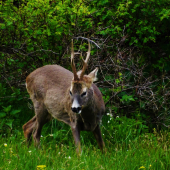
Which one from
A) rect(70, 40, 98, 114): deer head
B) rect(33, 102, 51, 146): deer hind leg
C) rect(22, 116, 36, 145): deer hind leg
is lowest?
rect(22, 116, 36, 145): deer hind leg

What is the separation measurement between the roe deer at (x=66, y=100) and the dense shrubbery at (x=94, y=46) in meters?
0.47

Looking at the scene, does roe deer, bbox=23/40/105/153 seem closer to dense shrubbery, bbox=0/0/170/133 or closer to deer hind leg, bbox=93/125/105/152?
deer hind leg, bbox=93/125/105/152

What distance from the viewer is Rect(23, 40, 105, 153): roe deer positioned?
4934 millimetres

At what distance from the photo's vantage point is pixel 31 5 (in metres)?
6.22

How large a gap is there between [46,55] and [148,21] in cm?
200

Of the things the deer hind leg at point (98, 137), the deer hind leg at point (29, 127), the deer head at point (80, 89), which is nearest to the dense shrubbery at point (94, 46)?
the deer hind leg at point (29, 127)

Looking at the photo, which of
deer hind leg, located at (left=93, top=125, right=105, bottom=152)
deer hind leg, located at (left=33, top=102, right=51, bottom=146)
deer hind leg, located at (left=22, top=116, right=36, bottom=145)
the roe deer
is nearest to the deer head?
the roe deer

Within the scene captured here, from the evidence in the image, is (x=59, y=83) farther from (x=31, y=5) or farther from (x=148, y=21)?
(x=148, y=21)

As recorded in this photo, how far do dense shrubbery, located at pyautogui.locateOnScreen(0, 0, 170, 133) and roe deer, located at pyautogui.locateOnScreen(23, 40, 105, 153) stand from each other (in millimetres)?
467

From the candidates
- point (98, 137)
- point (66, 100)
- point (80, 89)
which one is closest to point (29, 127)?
point (66, 100)

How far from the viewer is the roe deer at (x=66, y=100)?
493 cm

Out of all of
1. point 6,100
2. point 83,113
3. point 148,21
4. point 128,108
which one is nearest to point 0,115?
point 6,100

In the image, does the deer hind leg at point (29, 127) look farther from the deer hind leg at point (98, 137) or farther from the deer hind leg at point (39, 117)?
the deer hind leg at point (98, 137)

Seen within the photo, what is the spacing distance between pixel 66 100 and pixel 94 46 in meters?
1.57
